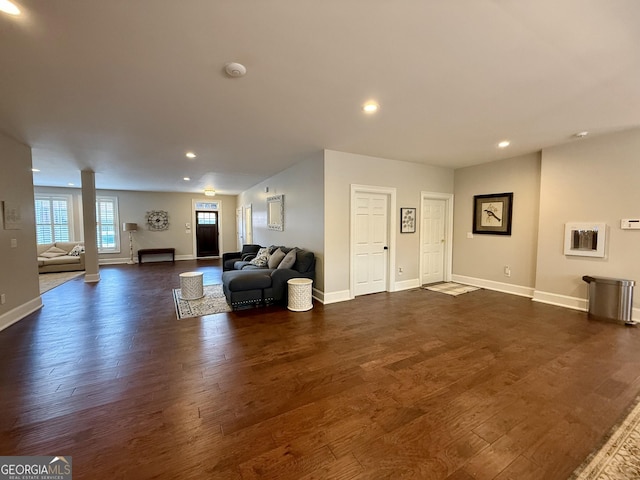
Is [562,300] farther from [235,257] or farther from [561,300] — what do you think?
[235,257]

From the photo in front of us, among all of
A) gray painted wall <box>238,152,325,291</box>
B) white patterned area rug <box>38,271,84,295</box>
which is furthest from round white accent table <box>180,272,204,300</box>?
white patterned area rug <box>38,271,84,295</box>

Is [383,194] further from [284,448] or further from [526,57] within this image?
[284,448]

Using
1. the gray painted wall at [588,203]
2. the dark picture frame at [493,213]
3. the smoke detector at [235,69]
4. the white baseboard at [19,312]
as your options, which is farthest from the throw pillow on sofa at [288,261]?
the gray painted wall at [588,203]

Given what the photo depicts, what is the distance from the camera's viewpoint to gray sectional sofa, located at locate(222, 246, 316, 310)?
4.22m

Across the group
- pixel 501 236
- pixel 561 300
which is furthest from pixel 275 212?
pixel 561 300

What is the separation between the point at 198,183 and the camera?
26.0ft

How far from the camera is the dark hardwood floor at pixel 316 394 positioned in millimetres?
1537

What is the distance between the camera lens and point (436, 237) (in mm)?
6047

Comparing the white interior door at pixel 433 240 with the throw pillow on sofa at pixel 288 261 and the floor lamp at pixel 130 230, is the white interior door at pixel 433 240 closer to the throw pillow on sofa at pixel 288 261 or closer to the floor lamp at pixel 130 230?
the throw pillow on sofa at pixel 288 261

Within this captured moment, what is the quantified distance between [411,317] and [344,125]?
286 cm

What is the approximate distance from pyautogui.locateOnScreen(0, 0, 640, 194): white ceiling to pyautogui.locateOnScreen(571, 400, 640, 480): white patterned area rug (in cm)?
267

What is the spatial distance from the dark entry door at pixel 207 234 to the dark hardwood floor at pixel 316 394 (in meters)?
6.97

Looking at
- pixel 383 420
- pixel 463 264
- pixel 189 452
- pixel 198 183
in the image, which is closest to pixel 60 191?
pixel 198 183

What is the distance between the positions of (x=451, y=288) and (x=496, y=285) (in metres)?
0.85
